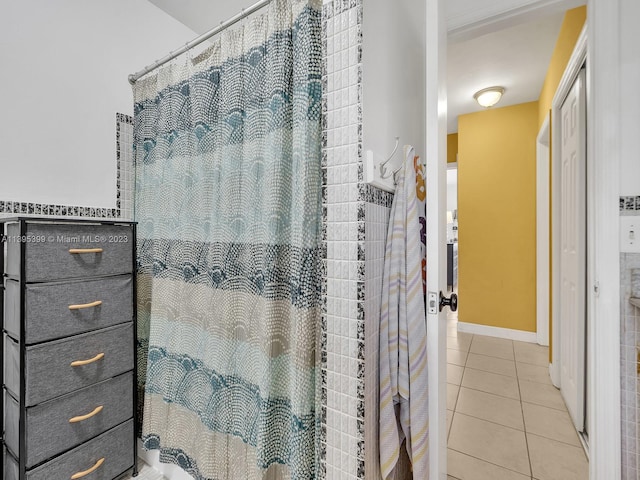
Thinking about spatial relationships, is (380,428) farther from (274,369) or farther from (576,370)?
(576,370)

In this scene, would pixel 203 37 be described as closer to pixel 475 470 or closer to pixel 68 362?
pixel 68 362

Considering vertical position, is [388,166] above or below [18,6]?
below

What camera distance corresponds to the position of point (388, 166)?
42.1 inches

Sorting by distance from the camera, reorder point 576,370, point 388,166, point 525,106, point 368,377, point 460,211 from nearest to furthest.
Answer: point 368,377 < point 388,166 < point 576,370 < point 525,106 < point 460,211

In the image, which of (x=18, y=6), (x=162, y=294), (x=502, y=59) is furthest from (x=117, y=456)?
(x=502, y=59)

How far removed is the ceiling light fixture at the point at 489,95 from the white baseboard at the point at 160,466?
4.12 metres

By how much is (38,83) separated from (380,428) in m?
2.13

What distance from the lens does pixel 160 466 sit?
5.15 ft

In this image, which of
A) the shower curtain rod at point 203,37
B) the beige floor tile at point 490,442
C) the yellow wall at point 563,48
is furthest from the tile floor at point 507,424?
the yellow wall at point 563,48

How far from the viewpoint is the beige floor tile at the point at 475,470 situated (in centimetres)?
156

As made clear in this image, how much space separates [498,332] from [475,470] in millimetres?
2523

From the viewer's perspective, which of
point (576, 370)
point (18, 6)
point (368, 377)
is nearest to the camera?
point (368, 377)

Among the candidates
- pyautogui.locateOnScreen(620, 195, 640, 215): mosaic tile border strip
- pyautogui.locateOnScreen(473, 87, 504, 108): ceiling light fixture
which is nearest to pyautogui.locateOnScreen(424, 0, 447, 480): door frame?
pyautogui.locateOnScreen(620, 195, 640, 215): mosaic tile border strip

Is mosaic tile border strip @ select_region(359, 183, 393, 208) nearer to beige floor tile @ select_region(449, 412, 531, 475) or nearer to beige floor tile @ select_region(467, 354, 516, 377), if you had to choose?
beige floor tile @ select_region(449, 412, 531, 475)
